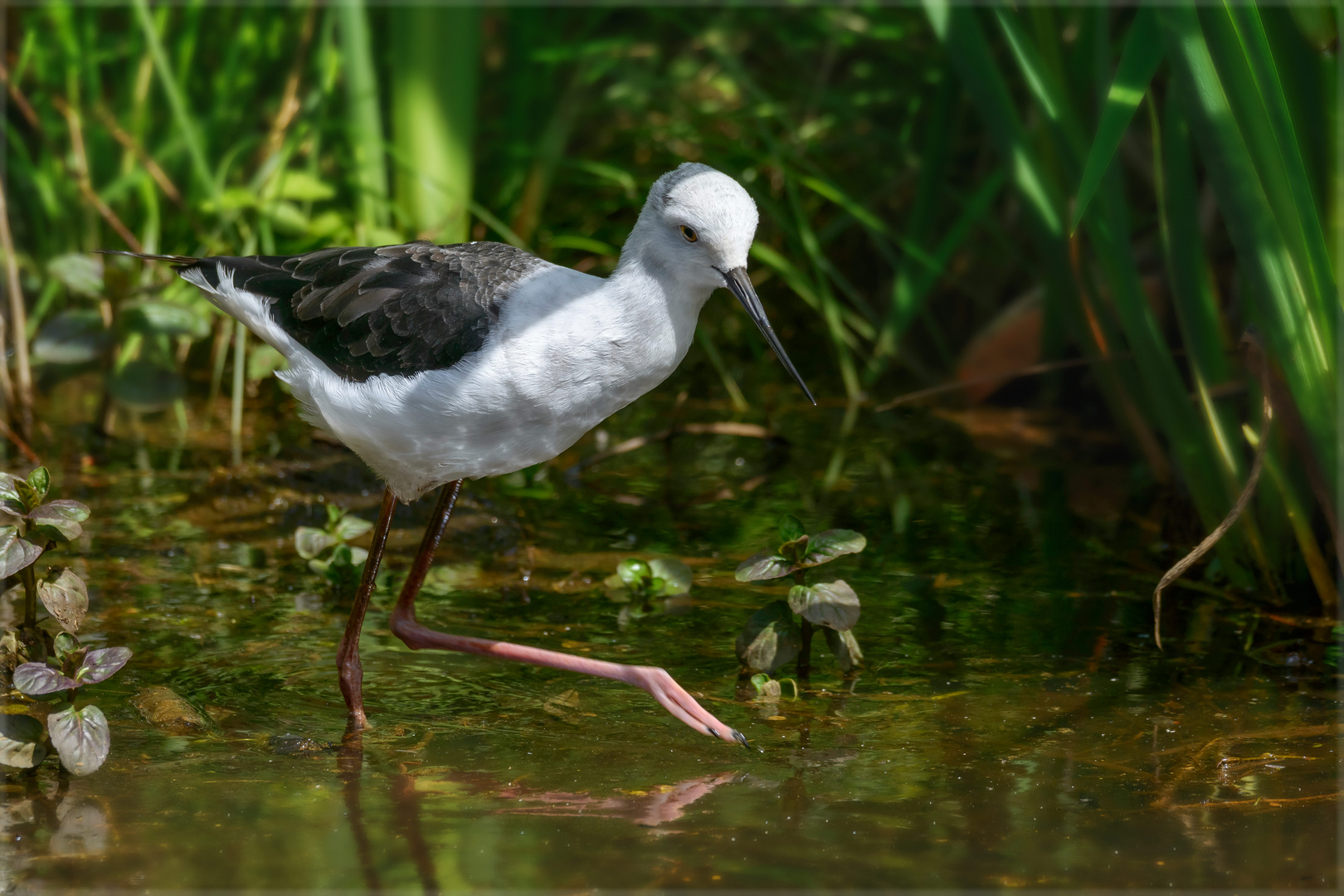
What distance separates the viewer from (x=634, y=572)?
341cm

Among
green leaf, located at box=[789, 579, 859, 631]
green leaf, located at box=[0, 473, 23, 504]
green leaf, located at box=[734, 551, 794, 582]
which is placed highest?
green leaf, located at box=[0, 473, 23, 504]

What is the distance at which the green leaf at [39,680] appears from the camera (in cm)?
240

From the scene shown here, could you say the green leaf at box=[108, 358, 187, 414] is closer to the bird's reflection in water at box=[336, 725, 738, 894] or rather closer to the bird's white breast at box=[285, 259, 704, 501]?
the bird's white breast at box=[285, 259, 704, 501]

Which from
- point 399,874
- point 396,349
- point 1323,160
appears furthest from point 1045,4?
point 399,874

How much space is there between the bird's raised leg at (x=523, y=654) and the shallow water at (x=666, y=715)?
7 centimetres

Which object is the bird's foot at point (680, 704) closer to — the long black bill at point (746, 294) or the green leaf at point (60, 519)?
the long black bill at point (746, 294)

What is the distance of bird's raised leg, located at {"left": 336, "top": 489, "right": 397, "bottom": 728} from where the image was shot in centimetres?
282

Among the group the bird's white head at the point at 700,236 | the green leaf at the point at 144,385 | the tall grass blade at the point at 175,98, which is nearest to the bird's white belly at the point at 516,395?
the bird's white head at the point at 700,236

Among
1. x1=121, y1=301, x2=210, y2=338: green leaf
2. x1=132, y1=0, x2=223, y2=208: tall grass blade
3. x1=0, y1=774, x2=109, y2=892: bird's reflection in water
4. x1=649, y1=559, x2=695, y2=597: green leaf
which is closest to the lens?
x1=0, y1=774, x2=109, y2=892: bird's reflection in water

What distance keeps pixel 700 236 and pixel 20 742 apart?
1.57 meters

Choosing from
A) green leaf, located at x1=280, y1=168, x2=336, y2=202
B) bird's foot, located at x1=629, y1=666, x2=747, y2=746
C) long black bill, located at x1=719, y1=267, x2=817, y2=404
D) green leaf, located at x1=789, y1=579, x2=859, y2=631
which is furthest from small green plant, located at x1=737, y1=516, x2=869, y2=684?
green leaf, located at x1=280, y1=168, x2=336, y2=202

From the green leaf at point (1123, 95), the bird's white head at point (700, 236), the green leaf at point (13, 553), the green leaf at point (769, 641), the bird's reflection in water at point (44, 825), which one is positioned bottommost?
the bird's reflection in water at point (44, 825)

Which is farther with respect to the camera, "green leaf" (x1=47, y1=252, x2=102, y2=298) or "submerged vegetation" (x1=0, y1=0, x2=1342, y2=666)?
"green leaf" (x1=47, y1=252, x2=102, y2=298)

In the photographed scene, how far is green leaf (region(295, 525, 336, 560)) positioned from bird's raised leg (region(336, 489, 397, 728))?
1.32 feet
